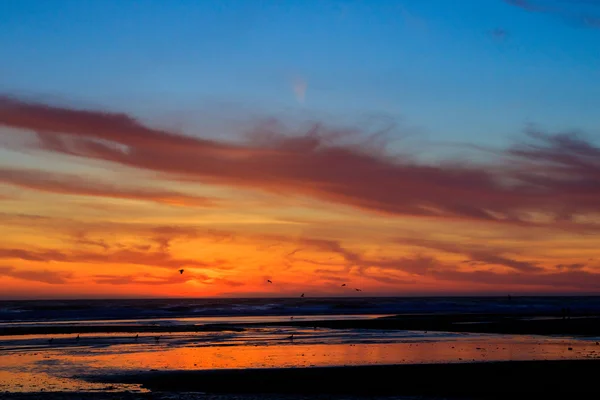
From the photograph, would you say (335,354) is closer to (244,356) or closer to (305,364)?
(305,364)

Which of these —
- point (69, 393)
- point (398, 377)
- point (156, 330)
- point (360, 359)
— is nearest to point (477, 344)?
point (360, 359)

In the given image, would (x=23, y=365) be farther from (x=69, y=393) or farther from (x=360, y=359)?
(x=360, y=359)

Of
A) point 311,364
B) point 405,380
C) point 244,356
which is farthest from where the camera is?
point 244,356

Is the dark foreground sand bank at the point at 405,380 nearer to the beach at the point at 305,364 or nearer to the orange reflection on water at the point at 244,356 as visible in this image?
the beach at the point at 305,364

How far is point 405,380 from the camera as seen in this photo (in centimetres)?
2886

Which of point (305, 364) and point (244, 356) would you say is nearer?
point (305, 364)

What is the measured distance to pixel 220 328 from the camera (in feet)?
221

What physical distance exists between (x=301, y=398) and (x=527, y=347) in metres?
23.5

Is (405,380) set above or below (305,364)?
below

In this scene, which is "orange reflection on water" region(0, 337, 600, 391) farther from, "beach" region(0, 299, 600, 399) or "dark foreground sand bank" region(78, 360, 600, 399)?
"dark foreground sand bank" region(78, 360, 600, 399)

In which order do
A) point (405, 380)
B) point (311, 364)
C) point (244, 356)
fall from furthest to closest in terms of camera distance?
point (244, 356) → point (311, 364) → point (405, 380)

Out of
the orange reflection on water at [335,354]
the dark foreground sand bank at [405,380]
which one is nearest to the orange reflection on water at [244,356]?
the orange reflection on water at [335,354]

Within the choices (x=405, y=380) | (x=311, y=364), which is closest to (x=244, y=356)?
(x=311, y=364)

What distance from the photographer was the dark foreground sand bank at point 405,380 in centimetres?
2605
